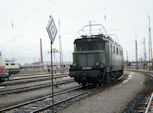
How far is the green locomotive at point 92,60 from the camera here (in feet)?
49.7

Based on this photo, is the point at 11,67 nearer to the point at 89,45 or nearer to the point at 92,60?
the point at 89,45

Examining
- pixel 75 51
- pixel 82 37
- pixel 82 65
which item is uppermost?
pixel 82 37

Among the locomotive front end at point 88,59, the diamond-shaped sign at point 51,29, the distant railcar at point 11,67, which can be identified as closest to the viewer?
the diamond-shaped sign at point 51,29

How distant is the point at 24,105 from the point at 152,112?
220 inches

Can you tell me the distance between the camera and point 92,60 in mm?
15516

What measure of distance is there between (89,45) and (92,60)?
1442mm

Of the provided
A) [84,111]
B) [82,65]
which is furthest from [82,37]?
[84,111]

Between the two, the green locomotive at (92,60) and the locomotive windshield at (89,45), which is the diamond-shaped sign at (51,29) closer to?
the green locomotive at (92,60)

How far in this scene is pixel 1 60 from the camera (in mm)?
18156

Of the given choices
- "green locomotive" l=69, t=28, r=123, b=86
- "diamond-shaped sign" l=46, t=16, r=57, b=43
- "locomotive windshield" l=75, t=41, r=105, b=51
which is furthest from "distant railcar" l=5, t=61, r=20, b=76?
"diamond-shaped sign" l=46, t=16, r=57, b=43

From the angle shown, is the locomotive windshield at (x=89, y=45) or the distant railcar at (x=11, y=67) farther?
the distant railcar at (x=11, y=67)

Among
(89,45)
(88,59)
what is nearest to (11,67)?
(89,45)

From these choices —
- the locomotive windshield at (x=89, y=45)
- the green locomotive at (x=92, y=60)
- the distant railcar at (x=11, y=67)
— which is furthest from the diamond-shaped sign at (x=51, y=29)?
the distant railcar at (x=11, y=67)

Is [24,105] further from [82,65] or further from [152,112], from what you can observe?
[82,65]
